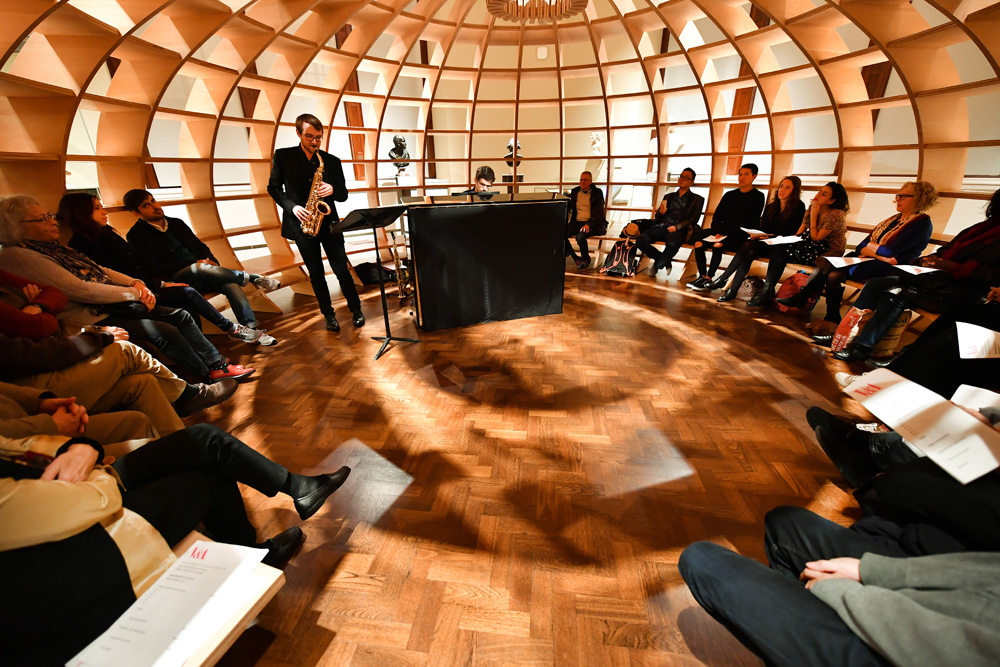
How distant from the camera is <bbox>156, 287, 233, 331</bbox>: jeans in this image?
2.98 meters

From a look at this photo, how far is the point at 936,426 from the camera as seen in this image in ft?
3.92

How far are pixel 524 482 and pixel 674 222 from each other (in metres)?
4.48

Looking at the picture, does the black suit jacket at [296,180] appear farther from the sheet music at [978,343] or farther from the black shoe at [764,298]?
the black shoe at [764,298]

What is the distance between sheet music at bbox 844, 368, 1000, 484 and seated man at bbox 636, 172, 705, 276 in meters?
4.03

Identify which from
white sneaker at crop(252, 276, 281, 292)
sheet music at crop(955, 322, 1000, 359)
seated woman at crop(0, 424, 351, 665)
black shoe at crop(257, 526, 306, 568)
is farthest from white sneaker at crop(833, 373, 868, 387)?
white sneaker at crop(252, 276, 281, 292)

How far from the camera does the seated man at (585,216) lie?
568 cm

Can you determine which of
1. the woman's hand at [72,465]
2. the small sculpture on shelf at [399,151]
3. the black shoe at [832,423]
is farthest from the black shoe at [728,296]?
the woman's hand at [72,465]

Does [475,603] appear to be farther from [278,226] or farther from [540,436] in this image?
[278,226]

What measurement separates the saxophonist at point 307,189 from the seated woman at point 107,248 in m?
0.87

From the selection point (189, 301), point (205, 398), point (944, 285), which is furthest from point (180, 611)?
point (944, 285)

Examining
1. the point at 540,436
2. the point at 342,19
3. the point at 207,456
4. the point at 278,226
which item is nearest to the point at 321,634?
the point at 207,456

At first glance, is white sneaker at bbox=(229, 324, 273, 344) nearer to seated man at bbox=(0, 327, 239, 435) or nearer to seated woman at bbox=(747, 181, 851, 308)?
seated man at bbox=(0, 327, 239, 435)

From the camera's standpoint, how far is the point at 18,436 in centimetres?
128

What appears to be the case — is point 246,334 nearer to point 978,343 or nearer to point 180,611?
point 180,611
